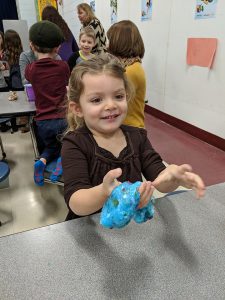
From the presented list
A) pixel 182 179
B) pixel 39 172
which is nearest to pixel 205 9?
pixel 39 172

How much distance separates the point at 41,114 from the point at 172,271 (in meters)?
1.59

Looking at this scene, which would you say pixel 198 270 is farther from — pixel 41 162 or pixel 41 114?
pixel 41 114

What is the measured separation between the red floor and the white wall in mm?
188

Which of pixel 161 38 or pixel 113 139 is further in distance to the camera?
pixel 161 38

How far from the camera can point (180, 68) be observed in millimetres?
3150

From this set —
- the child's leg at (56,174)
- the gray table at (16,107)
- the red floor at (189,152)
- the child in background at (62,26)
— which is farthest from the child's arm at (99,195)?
the child in background at (62,26)

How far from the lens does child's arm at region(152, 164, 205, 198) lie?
0.59 meters

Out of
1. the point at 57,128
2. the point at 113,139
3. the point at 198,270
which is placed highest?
the point at 113,139

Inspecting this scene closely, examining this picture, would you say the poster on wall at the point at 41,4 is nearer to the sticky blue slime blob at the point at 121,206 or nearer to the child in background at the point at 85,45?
the child in background at the point at 85,45

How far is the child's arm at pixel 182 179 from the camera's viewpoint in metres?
0.59

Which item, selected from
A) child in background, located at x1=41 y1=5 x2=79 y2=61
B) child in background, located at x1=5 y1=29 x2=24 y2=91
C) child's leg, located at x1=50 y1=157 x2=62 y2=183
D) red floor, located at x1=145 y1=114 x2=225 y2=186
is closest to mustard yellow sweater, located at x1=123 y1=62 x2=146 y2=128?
child's leg, located at x1=50 y1=157 x2=62 y2=183

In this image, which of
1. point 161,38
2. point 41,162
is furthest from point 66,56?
point 41,162

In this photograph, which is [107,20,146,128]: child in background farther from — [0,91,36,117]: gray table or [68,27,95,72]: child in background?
[68,27,95,72]: child in background

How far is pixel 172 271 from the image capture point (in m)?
0.59
